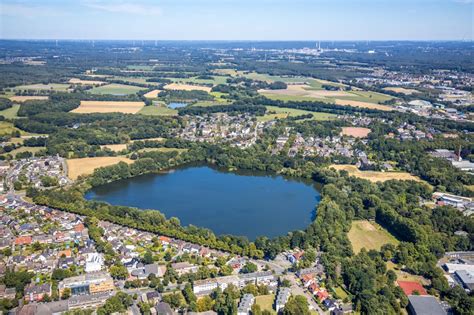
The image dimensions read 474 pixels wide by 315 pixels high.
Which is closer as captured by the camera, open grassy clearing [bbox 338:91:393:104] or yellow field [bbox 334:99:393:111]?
yellow field [bbox 334:99:393:111]

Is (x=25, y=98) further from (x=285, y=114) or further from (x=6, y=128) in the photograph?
(x=285, y=114)

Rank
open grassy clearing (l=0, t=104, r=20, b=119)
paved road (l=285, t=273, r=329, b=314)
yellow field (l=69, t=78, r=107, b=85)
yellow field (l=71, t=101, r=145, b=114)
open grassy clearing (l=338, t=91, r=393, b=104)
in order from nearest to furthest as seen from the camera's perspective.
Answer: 1. paved road (l=285, t=273, r=329, b=314)
2. open grassy clearing (l=0, t=104, r=20, b=119)
3. yellow field (l=71, t=101, r=145, b=114)
4. open grassy clearing (l=338, t=91, r=393, b=104)
5. yellow field (l=69, t=78, r=107, b=85)

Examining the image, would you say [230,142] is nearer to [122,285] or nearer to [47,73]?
[122,285]

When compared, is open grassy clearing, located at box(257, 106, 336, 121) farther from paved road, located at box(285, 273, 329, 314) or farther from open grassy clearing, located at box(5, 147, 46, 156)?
paved road, located at box(285, 273, 329, 314)

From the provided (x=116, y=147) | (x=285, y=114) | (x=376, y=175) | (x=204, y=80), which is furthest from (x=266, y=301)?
(x=204, y=80)

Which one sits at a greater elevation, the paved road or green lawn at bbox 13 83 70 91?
green lawn at bbox 13 83 70 91

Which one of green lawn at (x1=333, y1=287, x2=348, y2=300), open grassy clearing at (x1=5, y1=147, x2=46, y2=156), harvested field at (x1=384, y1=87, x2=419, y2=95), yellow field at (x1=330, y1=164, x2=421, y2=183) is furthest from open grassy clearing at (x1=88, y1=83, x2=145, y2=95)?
green lawn at (x1=333, y1=287, x2=348, y2=300)

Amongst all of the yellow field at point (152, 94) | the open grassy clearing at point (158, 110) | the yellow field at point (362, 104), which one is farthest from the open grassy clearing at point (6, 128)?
the yellow field at point (362, 104)
